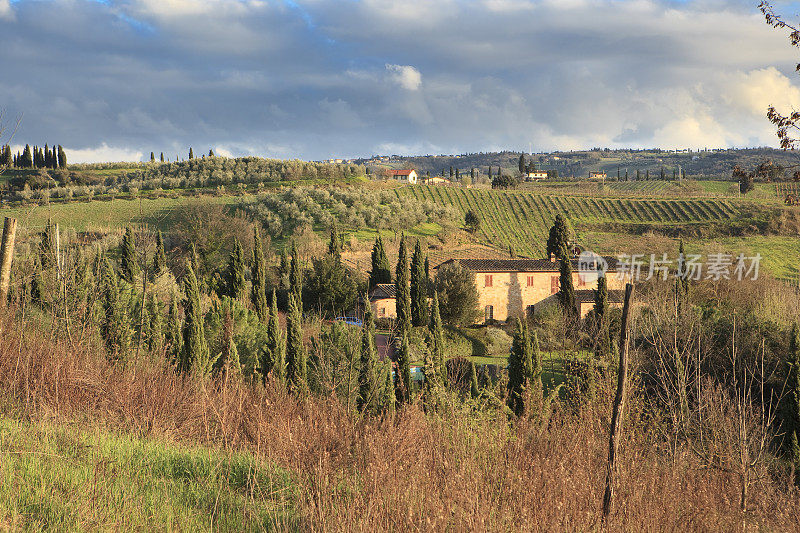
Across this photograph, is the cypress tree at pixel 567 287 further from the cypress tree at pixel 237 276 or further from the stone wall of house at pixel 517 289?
the cypress tree at pixel 237 276

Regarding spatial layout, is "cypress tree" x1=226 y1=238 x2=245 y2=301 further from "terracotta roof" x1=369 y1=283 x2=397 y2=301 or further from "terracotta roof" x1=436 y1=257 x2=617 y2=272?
"terracotta roof" x1=436 y1=257 x2=617 y2=272

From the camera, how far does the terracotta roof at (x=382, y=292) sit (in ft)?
130

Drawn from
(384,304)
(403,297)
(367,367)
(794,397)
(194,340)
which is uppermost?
(194,340)

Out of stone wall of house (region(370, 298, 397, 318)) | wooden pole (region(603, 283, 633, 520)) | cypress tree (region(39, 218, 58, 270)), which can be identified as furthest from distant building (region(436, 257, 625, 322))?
wooden pole (region(603, 283, 633, 520))

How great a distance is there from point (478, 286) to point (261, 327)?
20909mm

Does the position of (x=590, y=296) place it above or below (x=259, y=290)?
below

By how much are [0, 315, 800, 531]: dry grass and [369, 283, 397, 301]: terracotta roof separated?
31.9 meters

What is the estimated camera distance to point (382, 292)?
132 ft

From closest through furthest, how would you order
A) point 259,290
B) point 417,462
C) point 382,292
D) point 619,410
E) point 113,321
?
1. point 417,462
2. point 619,410
3. point 113,321
4. point 259,290
5. point 382,292

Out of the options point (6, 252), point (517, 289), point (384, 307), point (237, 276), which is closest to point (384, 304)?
point (384, 307)

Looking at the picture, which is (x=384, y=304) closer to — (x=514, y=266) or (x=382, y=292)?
(x=382, y=292)

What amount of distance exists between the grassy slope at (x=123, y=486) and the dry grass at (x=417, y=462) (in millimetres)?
305

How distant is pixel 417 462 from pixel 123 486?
2310mm

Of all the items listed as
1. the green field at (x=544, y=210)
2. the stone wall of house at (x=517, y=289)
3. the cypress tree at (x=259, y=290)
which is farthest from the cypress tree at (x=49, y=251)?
the green field at (x=544, y=210)
